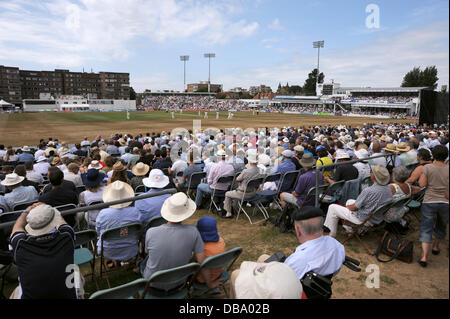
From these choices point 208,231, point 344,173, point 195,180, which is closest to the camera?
point 208,231

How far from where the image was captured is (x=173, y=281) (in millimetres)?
2557

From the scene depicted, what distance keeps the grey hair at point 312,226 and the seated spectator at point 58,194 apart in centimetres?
380

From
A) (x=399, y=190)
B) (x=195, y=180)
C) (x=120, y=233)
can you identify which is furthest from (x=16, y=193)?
(x=399, y=190)

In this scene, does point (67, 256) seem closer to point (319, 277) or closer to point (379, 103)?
point (319, 277)

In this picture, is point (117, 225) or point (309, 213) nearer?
point (309, 213)

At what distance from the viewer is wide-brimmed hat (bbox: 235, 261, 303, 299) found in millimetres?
1883

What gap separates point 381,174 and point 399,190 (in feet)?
2.85

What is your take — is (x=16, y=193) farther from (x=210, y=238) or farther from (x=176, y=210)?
(x=210, y=238)

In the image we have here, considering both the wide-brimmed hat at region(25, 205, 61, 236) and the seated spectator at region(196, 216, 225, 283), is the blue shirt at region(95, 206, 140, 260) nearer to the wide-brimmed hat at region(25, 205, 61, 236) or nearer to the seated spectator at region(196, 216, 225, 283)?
the wide-brimmed hat at region(25, 205, 61, 236)

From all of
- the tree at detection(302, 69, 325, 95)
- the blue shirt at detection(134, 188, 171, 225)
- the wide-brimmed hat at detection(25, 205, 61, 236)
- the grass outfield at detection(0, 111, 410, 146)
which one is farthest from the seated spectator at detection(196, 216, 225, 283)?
the tree at detection(302, 69, 325, 95)

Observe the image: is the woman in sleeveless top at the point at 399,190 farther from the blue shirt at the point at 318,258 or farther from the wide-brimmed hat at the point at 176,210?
the wide-brimmed hat at the point at 176,210

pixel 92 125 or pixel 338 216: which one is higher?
pixel 92 125

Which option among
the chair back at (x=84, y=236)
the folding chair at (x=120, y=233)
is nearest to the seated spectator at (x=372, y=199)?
→ the folding chair at (x=120, y=233)

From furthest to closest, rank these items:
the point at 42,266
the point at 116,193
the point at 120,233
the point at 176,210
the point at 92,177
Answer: the point at 92,177 < the point at 116,193 < the point at 120,233 < the point at 176,210 < the point at 42,266
